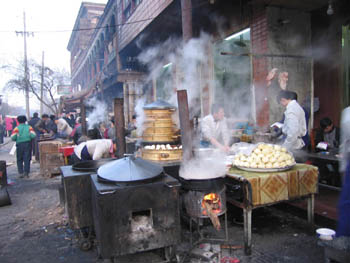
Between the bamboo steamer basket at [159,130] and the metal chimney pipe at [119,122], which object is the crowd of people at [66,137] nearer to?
the metal chimney pipe at [119,122]

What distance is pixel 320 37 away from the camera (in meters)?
6.95

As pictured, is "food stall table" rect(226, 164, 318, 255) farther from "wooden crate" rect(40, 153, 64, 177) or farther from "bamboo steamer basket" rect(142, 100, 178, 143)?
"wooden crate" rect(40, 153, 64, 177)

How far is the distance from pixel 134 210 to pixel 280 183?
82.7 inches

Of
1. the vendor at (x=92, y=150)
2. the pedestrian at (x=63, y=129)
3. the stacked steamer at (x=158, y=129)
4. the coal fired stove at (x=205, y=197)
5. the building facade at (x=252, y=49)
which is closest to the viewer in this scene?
the coal fired stove at (x=205, y=197)

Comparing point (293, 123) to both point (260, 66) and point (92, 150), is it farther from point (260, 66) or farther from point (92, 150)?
point (92, 150)

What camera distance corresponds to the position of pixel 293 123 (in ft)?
16.4

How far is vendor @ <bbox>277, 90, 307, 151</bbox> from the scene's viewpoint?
4992 millimetres

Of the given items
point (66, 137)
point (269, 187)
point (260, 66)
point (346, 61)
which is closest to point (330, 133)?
point (346, 61)

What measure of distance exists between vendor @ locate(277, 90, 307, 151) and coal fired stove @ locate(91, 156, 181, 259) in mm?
2815

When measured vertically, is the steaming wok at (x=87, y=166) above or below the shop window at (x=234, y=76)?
below

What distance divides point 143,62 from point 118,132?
11.0m

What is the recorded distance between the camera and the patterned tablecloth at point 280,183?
365 centimetres

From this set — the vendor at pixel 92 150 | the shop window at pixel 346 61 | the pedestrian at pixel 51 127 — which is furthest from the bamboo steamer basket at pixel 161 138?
the pedestrian at pixel 51 127

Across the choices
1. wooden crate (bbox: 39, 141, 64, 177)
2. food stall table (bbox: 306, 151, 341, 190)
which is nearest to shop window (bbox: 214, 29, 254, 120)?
food stall table (bbox: 306, 151, 341, 190)
